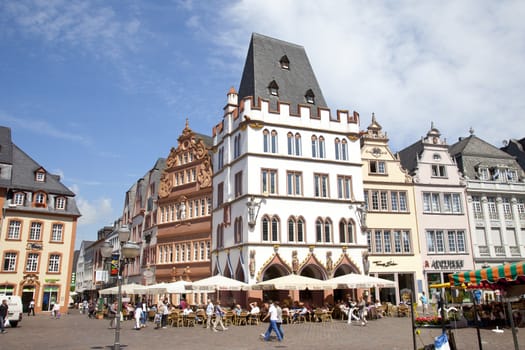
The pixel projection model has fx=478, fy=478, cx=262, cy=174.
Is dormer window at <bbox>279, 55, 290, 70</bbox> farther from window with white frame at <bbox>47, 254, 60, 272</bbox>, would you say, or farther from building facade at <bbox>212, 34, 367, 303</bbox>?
window with white frame at <bbox>47, 254, 60, 272</bbox>

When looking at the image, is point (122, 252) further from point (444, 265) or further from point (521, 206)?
point (521, 206)

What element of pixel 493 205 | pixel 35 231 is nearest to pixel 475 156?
pixel 493 205

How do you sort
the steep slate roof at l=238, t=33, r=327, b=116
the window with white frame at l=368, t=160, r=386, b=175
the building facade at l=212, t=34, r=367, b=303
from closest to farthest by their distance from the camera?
the building facade at l=212, t=34, r=367, b=303 → the steep slate roof at l=238, t=33, r=327, b=116 → the window with white frame at l=368, t=160, r=386, b=175

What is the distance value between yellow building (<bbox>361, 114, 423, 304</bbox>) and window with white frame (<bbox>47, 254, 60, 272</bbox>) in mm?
31934

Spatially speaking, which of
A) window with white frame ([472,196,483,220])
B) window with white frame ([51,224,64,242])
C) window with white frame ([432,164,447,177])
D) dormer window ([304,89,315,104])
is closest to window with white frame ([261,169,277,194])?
dormer window ([304,89,315,104])

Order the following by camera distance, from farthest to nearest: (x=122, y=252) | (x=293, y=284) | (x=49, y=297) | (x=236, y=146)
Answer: (x=49, y=297)
(x=236, y=146)
(x=293, y=284)
(x=122, y=252)

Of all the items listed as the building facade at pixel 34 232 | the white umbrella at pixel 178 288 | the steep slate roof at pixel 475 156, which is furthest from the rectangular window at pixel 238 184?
the building facade at pixel 34 232

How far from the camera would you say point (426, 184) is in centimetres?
4284

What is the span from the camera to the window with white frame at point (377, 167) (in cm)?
4188

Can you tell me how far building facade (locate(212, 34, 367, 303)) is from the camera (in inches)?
1362

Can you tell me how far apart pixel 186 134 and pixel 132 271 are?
1897 cm

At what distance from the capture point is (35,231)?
162 ft

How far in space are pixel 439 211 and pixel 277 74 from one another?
18.8 m

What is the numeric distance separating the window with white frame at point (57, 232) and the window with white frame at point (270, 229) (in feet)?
88.6
